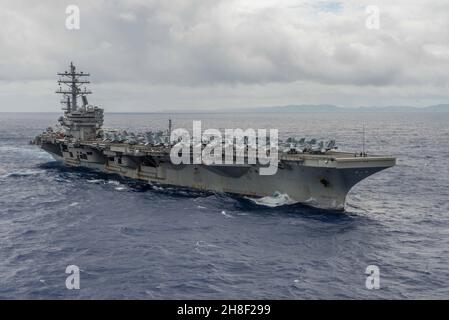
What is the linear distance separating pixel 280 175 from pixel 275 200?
1702 mm

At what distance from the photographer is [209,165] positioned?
34.8 meters

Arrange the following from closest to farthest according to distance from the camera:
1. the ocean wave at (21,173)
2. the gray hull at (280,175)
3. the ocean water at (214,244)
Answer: the ocean water at (214,244) → the gray hull at (280,175) → the ocean wave at (21,173)

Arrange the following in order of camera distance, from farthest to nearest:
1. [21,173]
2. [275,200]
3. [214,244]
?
[21,173]
[275,200]
[214,244]

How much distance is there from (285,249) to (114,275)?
822cm

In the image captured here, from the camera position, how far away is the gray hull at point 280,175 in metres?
29.5

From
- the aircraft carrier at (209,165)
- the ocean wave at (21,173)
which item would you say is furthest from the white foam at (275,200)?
the ocean wave at (21,173)

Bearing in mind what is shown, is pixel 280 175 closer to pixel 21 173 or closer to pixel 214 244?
pixel 214 244

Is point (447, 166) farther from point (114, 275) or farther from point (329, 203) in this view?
point (114, 275)

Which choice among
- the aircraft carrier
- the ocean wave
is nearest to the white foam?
the aircraft carrier

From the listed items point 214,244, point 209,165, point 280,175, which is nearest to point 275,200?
point 280,175

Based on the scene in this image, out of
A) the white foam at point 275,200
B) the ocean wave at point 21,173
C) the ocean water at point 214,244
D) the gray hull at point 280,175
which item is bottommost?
the ocean water at point 214,244

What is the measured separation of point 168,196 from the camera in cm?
3597

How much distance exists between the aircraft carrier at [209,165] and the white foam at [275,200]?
21 cm

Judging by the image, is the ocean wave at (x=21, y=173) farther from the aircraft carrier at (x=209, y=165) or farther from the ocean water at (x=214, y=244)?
the ocean water at (x=214, y=244)
